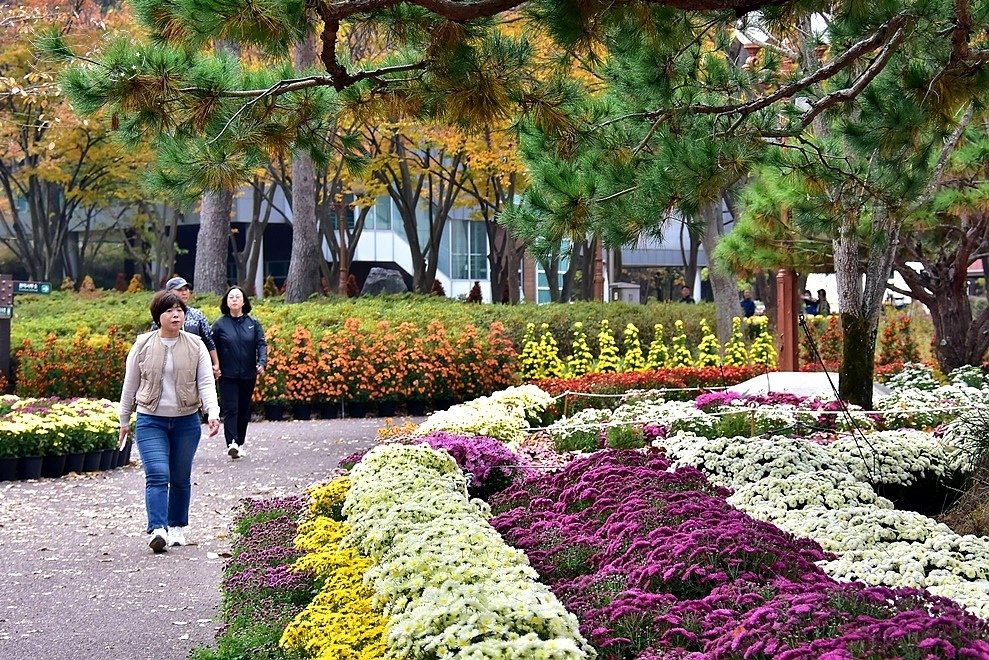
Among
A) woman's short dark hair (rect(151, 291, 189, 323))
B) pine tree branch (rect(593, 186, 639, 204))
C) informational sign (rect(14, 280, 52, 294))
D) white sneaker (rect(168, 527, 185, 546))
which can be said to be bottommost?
white sneaker (rect(168, 527, 185, 546))

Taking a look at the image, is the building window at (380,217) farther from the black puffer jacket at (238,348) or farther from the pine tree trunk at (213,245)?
the black puffer jacket at (238,348)

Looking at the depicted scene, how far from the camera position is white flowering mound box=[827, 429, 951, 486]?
775 centimetres

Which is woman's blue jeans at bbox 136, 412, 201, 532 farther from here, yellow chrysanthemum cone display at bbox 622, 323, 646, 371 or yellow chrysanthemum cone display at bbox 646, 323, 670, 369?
yellow chrysanthemum cone display at bbox 646, 323, 670, 369

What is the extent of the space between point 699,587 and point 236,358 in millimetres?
7607

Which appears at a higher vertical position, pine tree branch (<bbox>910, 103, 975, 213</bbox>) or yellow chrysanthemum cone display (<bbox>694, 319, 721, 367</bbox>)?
pine tree branch (<bbox>910, 103, 975, 213</bbox>)

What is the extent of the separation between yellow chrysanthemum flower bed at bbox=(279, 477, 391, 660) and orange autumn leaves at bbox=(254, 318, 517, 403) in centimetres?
936

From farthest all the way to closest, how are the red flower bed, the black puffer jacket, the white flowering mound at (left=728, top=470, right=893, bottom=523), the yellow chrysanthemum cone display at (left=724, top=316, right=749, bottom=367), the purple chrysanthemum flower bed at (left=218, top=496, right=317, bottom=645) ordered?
the yellow chrysanthemum cone display at (left=724, top=316, right=749, bottom=367) → the red flower bed → the black puffer jacket → the white flowering mound at (left=728, top=470, right=893, bottom=523) → the purple chrysanthemum flower bed at (left=218, top=496, right=317, bottom=645)

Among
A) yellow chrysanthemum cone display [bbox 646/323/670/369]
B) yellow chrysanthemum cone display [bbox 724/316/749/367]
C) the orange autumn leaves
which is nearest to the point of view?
the orange autumn leaves

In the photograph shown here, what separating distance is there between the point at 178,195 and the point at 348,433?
7.24 metres

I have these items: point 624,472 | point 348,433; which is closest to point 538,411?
point 348,433

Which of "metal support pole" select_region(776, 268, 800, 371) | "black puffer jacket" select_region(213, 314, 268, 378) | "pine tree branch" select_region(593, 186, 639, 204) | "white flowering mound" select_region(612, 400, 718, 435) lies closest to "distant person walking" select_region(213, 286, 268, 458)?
"black puffer jacket" select_region(213, 314, 268, 378)

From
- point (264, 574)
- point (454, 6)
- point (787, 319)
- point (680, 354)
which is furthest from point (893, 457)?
point (680, 354)

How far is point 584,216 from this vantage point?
777 centimetres

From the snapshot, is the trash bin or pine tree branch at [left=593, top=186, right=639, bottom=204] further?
the trash bin
